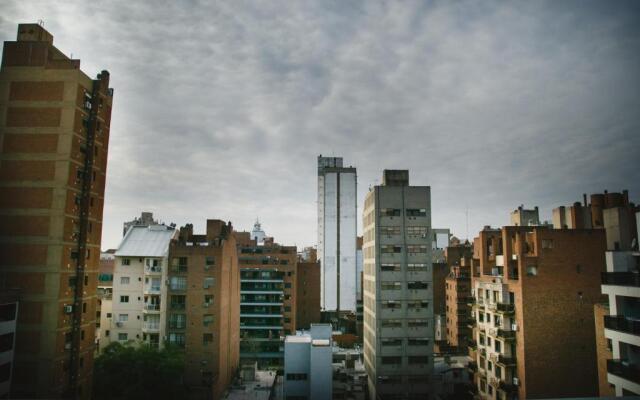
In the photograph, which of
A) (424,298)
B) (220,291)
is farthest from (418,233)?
(220,291)

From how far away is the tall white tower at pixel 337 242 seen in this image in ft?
275

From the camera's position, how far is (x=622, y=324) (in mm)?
21656

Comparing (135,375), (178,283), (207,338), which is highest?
(178,283)

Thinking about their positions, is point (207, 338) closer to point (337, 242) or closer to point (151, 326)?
point (151, 326)

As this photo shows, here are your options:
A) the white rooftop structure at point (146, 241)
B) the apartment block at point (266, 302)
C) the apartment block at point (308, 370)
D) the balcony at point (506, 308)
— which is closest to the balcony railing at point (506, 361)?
the balcony at point (506, 308)

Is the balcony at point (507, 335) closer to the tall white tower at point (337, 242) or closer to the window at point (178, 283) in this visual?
the window at point (178, 283)

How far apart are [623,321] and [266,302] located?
46626mm

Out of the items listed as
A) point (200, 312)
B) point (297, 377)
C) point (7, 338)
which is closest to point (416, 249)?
point (297, 377)

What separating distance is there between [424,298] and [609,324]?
20.0 metres

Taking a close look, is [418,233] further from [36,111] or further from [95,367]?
[36,111]

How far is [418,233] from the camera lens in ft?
139

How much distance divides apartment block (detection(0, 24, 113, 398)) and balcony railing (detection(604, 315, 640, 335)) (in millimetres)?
30698

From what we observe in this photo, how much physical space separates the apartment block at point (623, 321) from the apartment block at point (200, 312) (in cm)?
3104

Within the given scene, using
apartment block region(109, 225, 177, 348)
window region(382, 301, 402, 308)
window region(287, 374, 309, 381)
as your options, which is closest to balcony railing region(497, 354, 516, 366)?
window region(382, 301, 402, 308)
